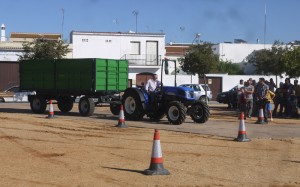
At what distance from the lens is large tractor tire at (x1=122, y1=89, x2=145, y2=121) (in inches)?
859

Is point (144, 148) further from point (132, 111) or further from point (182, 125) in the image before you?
point (132, 111)

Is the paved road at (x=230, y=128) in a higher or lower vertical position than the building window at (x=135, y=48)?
lower

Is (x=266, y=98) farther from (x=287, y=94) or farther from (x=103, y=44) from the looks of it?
(x=103, y=44)

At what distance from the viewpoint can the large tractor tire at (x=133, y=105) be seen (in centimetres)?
2183

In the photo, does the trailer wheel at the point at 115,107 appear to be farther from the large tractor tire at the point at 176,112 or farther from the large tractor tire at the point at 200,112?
the large tractor tire at the point at 200,112

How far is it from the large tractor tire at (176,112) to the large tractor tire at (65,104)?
7.13 meters

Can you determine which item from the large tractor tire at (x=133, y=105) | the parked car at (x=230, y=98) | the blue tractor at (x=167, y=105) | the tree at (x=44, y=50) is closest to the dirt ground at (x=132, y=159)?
the blue tractor at (x=167, y=105)

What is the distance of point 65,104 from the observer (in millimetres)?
26797

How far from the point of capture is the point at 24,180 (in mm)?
9656

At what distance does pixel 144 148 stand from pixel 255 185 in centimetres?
473

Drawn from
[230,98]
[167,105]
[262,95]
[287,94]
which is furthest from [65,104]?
[230,98]

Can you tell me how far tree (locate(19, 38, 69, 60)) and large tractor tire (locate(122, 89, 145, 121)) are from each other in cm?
2735

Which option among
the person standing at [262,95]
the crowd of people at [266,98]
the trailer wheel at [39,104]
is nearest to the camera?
the person standing at [262,95]

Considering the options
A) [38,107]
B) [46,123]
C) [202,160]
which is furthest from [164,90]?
[202,160]
